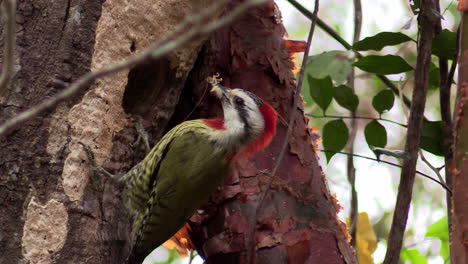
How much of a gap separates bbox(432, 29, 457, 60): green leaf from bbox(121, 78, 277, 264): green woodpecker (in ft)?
2.27

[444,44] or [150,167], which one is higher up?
[444,44]

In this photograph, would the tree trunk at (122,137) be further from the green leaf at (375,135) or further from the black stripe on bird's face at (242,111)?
the green leaf at (375,135)

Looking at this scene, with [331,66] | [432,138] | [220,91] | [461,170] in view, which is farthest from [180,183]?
[461,170]

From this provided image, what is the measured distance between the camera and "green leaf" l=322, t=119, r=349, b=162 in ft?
10.3

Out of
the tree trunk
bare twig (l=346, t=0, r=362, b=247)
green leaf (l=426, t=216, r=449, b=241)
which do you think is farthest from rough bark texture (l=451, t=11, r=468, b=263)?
green leaf (l=426, t=216, r=449, b=241)

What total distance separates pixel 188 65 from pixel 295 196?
69 cm

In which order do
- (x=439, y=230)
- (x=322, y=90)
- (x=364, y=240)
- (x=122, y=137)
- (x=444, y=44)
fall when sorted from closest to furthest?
1. (x=444, y=44)
2. (x=122, y=137)
3. (x=322, y=90)
4. (x=364, y=240)
5. (x=439, y=230)

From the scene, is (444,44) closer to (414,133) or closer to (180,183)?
(414,133)

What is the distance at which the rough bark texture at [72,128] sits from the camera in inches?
98.2

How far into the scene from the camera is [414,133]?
2.43 m

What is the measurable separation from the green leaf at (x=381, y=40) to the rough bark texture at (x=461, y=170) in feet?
3.00

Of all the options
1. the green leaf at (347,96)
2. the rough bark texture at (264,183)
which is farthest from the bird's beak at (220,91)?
the green leaf at (347,96)

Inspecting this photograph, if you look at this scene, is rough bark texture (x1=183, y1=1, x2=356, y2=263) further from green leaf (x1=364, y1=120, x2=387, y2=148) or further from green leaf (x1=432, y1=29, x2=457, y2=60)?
green leaf (x1=432, y1=29, x2=457, y2=60)

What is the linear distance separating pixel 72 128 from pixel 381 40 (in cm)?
117
